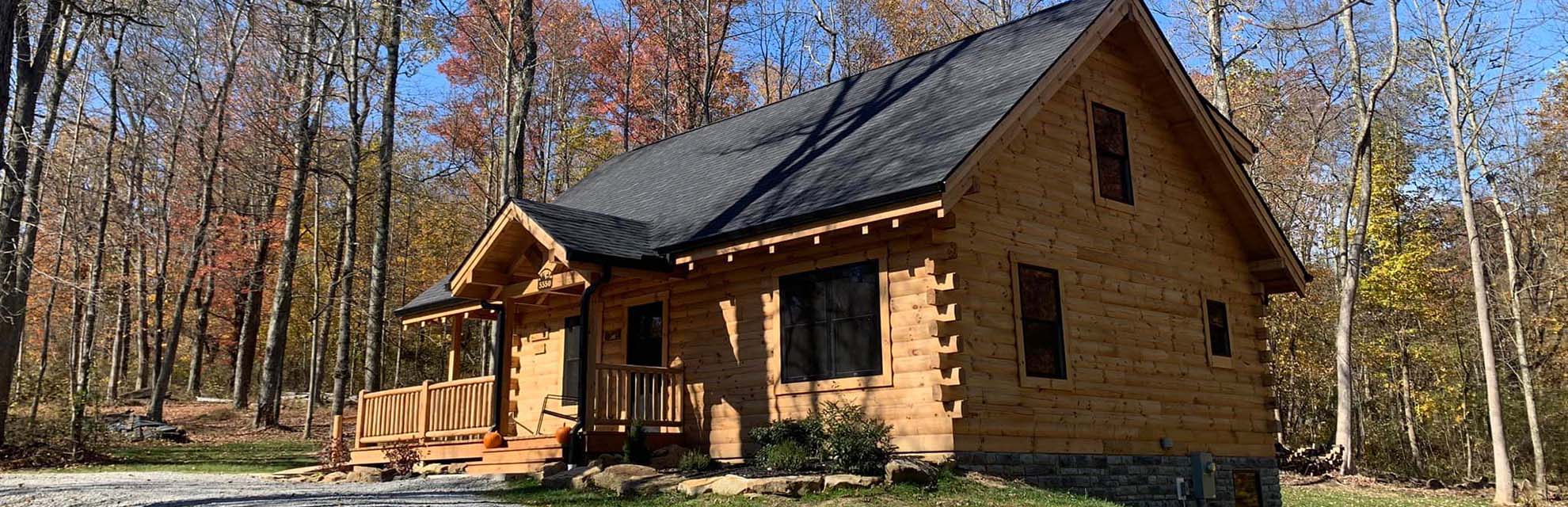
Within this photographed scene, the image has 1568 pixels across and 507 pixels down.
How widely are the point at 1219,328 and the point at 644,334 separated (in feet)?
26.9

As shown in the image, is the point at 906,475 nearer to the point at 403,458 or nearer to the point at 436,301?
the point at 403,458

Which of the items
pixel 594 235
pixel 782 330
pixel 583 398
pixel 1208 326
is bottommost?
pixel 583 398

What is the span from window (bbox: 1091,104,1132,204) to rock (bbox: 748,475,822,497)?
20.4 feet

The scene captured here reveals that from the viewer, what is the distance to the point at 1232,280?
51.8ft

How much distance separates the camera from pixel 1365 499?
19.5m

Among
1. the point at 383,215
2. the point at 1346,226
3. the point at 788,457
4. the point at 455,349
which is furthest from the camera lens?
the point at 1346,226

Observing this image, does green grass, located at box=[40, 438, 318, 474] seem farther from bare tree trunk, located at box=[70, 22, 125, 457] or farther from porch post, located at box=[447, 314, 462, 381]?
porch post, located at box=[447, 314, 462, 381]

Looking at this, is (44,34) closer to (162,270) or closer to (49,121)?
(49,121)

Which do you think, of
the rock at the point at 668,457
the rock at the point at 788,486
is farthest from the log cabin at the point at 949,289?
the rock at the point at 788,486

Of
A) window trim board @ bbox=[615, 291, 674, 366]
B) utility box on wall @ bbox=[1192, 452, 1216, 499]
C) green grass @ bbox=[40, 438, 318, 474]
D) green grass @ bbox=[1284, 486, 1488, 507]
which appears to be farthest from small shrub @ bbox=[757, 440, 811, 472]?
green grass @ bbox=[1284, 486, 1488, 507]

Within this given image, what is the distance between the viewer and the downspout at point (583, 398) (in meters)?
12.7

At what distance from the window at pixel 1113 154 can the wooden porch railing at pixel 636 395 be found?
6136 mm

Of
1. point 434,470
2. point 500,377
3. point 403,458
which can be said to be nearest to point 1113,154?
point 500,377

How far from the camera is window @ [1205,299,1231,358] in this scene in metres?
15.2
